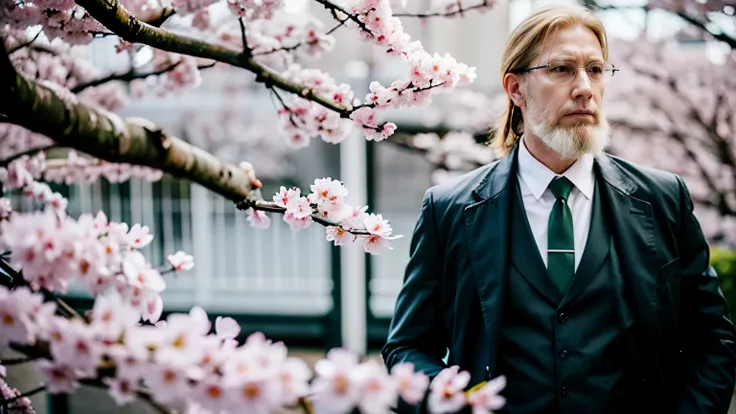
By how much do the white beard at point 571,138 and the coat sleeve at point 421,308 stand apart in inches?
15.9

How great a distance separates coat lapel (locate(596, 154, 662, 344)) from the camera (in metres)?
1.65

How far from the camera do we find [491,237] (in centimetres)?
175

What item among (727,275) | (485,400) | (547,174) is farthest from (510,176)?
(727,275)

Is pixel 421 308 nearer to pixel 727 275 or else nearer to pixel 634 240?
pixel 634 240

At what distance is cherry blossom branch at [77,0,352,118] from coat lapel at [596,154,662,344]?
862mm

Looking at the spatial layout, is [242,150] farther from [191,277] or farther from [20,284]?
[20,284]

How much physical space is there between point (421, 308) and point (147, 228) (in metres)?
0.82

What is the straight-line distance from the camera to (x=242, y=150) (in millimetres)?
8984

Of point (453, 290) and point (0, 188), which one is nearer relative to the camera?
point (453, 290)

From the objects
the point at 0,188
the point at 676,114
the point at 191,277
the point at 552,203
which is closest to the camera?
the point at 552,203

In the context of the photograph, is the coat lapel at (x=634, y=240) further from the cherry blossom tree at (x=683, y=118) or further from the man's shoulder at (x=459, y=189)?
the cherry blossom tree at (x=683, y=118)

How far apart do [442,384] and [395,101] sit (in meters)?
1.07

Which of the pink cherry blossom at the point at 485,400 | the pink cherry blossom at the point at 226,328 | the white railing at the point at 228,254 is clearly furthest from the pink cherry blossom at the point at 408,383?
the white railing at the point at 228,254

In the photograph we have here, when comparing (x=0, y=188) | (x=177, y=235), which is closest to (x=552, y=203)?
(x=0, y=188)
